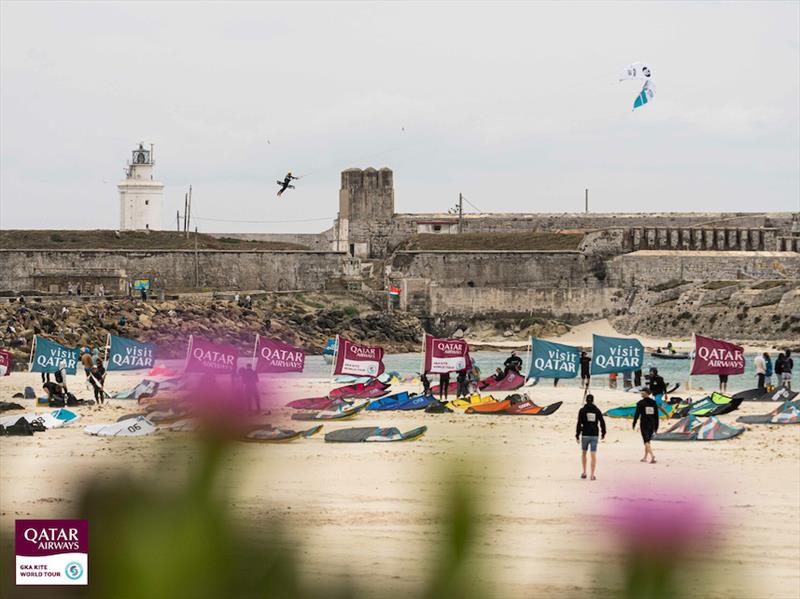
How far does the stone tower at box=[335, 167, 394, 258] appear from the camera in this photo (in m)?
71.6

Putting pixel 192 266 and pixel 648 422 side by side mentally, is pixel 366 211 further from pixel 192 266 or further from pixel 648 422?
pixel 648 422

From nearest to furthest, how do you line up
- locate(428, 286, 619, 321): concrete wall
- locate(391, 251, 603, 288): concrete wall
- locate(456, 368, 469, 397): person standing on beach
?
1. locate(456, 368, 469, 397): person standing on beach
2. locate(428, 286, 619, 321): concrete wall
3. locate(391, 251, 603, 288): concrete wall

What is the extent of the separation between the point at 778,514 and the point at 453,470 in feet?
34.3

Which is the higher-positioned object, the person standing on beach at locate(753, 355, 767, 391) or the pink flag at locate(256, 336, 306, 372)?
the pink flag at locate(256, 336, 306, 372)

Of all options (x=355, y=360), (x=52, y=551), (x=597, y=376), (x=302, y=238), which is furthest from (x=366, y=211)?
(x=52, y=551)

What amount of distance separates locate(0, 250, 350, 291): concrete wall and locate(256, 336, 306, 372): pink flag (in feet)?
140

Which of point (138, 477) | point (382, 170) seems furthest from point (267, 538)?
point (382, 170)

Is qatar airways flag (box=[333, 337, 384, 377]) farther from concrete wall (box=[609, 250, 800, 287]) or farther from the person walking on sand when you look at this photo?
concrete wall (box=[609, 250, 800, 287])

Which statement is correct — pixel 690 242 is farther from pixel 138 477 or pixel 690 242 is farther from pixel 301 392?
pixel 138 477

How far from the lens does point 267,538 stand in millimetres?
2355

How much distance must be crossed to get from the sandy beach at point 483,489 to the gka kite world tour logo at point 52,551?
0.05 m

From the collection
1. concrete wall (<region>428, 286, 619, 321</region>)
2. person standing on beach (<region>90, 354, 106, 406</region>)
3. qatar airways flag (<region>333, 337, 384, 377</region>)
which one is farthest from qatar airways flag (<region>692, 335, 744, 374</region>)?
concrete wall (<region>428, 286, 619, 321</region>)

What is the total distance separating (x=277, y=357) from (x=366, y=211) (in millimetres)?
51902

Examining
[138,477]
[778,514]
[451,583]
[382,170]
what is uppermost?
[382,170]
